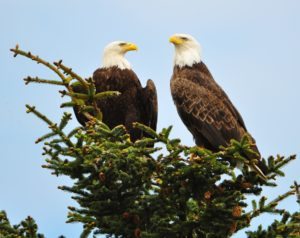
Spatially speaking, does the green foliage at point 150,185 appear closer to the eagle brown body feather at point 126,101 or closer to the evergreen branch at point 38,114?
the evergreen branch at point 38,114

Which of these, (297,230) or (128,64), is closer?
(297,230)

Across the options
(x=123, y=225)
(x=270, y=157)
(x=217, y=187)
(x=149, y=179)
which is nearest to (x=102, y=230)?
(x=123, y=225)

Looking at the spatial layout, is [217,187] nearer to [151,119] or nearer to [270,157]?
[270,157]

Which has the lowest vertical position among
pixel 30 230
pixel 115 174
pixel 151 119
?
pixel 30 230

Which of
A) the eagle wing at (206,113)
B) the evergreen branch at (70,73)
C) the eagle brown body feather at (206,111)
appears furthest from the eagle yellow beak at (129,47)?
the evergreen branch at (70,73)

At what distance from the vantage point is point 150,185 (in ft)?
20.4

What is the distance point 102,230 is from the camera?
5969mm

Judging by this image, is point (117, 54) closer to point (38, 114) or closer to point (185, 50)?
point (185, 50)

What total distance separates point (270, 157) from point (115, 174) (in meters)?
1.42

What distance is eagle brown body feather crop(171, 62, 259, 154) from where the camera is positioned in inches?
330

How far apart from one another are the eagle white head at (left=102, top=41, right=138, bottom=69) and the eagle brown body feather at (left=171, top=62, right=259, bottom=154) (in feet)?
3.76

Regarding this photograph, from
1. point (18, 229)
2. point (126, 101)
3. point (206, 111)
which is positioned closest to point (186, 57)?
point (126, 101)

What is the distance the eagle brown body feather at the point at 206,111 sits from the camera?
8.38m

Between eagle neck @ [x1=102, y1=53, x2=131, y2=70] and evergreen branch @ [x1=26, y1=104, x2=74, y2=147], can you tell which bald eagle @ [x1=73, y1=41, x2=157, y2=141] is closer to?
eagle neck @ [x1=102, y1=53, x2=131, y2=70]
